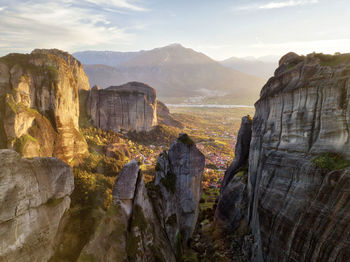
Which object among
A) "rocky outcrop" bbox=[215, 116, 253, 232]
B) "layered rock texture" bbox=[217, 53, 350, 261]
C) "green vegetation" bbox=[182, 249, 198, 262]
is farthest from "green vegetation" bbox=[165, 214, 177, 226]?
"layered rock texture" bbox=[217, 53, 350, 261]

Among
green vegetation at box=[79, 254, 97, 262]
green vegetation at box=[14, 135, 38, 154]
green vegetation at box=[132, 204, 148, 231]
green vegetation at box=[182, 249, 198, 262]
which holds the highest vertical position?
green vegetation at box=[14, 135, 38, 154]

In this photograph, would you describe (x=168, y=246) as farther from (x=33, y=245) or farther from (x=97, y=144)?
(x=97, y=144)

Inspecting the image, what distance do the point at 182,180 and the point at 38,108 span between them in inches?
939

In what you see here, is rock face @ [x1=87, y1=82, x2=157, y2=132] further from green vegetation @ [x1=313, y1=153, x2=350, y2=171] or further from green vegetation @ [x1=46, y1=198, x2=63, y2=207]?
green vegetation @ [x1=313, y1=153, x2=350, y2=171]

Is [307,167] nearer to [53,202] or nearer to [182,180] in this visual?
[182,180]

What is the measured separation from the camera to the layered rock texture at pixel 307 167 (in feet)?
43.1

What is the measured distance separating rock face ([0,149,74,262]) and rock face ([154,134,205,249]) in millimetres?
11811

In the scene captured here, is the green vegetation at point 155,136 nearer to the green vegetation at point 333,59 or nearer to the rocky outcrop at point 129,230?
the rocky outcrop at point 129,230

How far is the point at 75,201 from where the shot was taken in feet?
65.1

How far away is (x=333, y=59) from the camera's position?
1761cm

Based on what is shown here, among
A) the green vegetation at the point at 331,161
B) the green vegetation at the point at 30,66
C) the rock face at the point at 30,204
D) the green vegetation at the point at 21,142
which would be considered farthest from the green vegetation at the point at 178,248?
the green vegetation at the point at 30,66

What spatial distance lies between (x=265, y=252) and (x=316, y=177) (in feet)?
30.5

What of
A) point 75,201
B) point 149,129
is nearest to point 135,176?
point 75,201

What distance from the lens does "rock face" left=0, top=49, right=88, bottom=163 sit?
22078 mm
